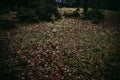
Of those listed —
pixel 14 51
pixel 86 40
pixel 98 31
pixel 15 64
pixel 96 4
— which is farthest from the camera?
pixel 96 4

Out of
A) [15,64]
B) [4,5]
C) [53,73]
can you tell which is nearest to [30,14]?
[4,5]

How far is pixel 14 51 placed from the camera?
8562mm

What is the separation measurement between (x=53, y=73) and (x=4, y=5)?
707 cm

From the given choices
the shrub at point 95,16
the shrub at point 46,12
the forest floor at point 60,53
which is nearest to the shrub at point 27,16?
the shrub at point 46,12

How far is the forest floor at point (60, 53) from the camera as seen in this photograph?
654 cm

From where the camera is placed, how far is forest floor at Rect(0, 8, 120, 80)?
6.54 metres

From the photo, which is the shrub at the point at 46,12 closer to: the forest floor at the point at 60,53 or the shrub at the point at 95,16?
the forest floor at the point at 60,53

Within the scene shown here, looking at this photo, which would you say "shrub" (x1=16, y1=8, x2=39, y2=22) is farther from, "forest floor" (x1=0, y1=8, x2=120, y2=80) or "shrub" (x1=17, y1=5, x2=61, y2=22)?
"forest floor" (x1=0, y1=8, x2=120, y2=80)

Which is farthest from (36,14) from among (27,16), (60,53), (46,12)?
(60,53)

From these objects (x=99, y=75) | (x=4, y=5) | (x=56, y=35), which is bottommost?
(x=99, y=75)

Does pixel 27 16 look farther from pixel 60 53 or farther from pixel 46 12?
pixel 60 53

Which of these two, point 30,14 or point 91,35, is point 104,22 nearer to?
point 91,35

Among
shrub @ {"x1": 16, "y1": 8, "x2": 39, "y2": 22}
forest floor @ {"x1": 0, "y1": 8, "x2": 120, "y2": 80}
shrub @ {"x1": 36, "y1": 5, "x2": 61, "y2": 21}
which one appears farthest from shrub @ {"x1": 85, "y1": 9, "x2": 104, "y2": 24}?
shrub @ {"x1": 16, "y1": 8, "x2": 39, "y2": 22}

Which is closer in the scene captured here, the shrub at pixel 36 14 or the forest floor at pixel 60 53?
the forest floor at pixel 60 53
